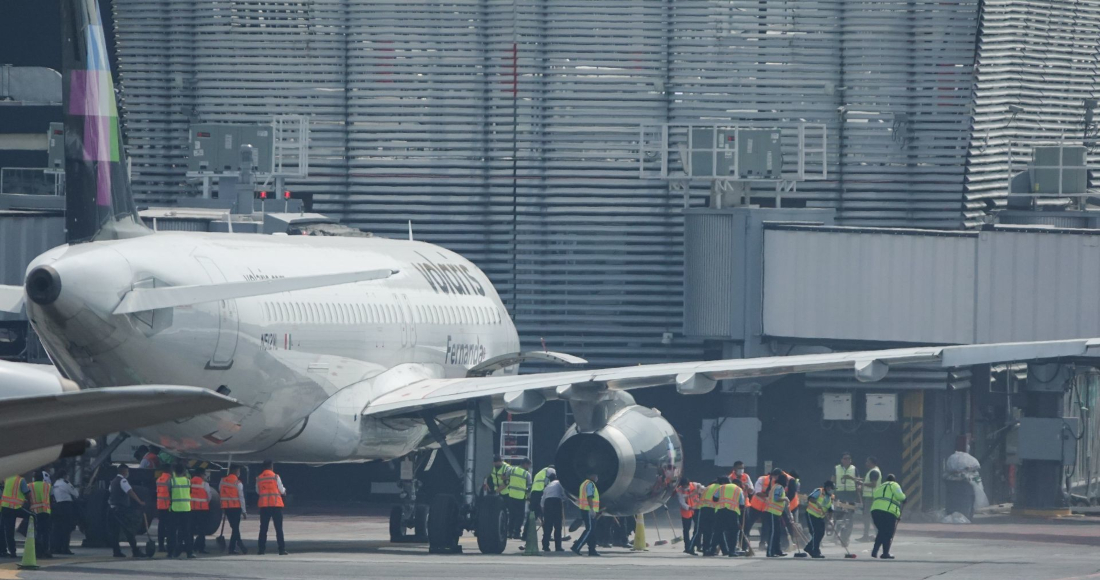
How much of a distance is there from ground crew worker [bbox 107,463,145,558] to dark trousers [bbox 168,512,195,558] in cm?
53

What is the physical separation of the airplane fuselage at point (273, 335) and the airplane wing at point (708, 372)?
1.06m

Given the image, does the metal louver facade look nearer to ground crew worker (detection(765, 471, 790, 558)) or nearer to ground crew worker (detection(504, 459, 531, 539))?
ground crew worker (detection(504, 459, 531, 539))

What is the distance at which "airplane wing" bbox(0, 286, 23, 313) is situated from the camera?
2202cm

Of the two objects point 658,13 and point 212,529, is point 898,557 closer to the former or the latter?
point 212,529

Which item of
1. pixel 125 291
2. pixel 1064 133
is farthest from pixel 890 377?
pixel 125 291

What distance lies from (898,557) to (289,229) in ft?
45.0

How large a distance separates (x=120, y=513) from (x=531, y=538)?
6.13 metres

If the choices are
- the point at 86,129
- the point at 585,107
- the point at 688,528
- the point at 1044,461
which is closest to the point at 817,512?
the point at 688,528

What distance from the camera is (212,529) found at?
2673 cm

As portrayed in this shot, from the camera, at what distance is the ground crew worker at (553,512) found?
27.0 meters

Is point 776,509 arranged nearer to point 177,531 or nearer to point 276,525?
point 276,525

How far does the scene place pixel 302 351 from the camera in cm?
2453

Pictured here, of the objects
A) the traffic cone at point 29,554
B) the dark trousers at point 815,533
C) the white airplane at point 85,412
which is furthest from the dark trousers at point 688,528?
the white airplane at point 85,412

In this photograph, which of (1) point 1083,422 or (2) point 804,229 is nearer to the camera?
(2) point 804,229
